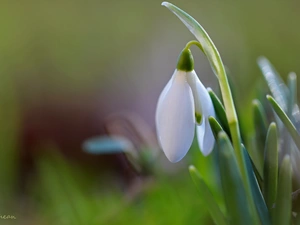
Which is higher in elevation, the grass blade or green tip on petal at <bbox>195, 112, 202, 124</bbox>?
green tip on petal at <bbox>195, 112, 202, 124</bbox>

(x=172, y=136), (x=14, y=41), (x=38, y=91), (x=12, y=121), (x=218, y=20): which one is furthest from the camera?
(x=218, y=20)

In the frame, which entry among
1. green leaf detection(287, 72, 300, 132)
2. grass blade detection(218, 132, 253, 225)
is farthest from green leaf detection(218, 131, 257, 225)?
green leaf detection(287, 72, 300, 132)

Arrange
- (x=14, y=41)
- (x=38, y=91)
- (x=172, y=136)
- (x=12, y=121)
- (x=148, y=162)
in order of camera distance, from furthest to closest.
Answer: (x=14, y=41) < (x=38, y=91) < (x=12, y=121) < (x=148, y=162) < (x=172, y=136)

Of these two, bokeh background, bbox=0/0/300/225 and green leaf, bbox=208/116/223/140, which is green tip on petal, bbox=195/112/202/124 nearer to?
green leaf, bbox=208/116/223/140

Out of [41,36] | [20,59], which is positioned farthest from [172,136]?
[41,36]

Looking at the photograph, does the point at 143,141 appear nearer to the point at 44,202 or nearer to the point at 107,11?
the point at 44,202

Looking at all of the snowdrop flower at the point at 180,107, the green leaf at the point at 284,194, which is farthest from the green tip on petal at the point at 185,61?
the green leaf at the point at 284,194
